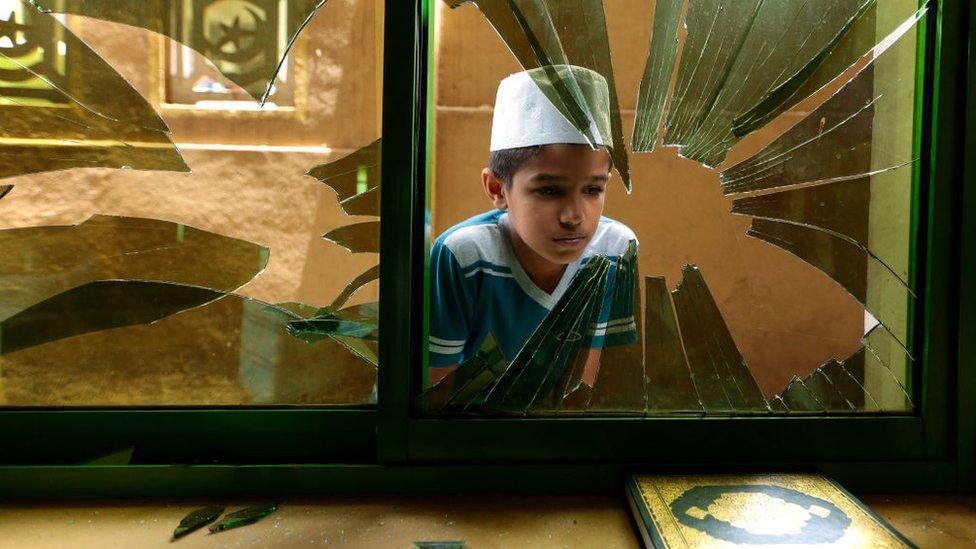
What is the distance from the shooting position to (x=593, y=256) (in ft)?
2.56

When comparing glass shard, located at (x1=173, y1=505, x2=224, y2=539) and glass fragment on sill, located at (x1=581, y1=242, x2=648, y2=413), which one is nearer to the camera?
glass shard, located at (x1=173, y1=505, x2=224, y2=539)

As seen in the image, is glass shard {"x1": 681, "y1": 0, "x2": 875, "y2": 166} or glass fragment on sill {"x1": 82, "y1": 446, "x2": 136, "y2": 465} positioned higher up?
glass shard {"x1": 681, "y1": 0, "x2": 875, "y2": 166}

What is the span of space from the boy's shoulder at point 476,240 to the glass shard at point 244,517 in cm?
40

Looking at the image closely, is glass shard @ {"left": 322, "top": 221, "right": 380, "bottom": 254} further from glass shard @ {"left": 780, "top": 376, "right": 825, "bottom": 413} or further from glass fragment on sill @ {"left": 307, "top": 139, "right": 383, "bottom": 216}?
glass shard @ {"left": 780, "top": 376, "right": 825, "bottom": 413}

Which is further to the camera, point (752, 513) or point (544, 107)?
point (544, 107)

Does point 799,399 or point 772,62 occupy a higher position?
point 772,62

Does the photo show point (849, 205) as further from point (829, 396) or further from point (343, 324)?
point (343, 324)

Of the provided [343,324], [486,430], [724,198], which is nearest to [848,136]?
[724,198]

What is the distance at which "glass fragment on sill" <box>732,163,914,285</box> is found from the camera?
2.60ft

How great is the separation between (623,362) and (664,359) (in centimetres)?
6

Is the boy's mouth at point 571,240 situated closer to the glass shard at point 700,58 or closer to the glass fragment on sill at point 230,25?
the glass shard at point 700,58

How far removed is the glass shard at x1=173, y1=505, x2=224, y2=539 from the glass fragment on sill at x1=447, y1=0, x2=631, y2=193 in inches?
27.2

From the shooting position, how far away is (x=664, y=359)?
0.79m

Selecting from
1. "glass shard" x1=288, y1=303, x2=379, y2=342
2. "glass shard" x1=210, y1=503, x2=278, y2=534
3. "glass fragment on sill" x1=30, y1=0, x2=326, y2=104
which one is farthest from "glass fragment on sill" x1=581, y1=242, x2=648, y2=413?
"glass fragment on sill" x1=30, y1=0, x2=326, y2=104
